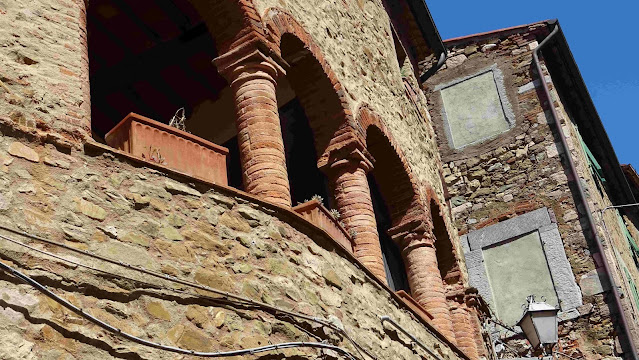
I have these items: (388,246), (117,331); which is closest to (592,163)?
(388,246)

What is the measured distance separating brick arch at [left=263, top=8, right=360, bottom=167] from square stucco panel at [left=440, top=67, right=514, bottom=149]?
7573 millimetres

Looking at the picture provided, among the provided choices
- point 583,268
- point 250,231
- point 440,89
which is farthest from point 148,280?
point 440,89

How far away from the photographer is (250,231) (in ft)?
19.3

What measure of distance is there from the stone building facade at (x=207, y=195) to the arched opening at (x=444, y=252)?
285mm

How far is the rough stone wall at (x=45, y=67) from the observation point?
5020 mm

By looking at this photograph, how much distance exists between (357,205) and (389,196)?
71.6 inches

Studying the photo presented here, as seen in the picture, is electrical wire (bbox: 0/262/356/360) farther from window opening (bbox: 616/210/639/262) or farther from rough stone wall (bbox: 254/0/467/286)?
window opening (bbox: 616/210/639/262)

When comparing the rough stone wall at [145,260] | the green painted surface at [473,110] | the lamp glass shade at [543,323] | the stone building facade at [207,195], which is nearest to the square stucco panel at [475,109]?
the green painted surface at [473,110]

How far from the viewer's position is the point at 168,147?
5.84 metres

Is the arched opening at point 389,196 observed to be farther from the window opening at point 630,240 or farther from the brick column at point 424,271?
the window opening at point 630,240

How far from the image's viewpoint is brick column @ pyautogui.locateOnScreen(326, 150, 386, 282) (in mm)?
8281

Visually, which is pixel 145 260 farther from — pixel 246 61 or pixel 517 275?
pixel 517 275

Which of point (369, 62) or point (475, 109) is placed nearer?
point (369, 62)

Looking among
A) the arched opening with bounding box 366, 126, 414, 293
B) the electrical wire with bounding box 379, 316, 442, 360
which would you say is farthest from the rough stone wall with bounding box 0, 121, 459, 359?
the arched opening with bounding box 366, 126, 414, 293
